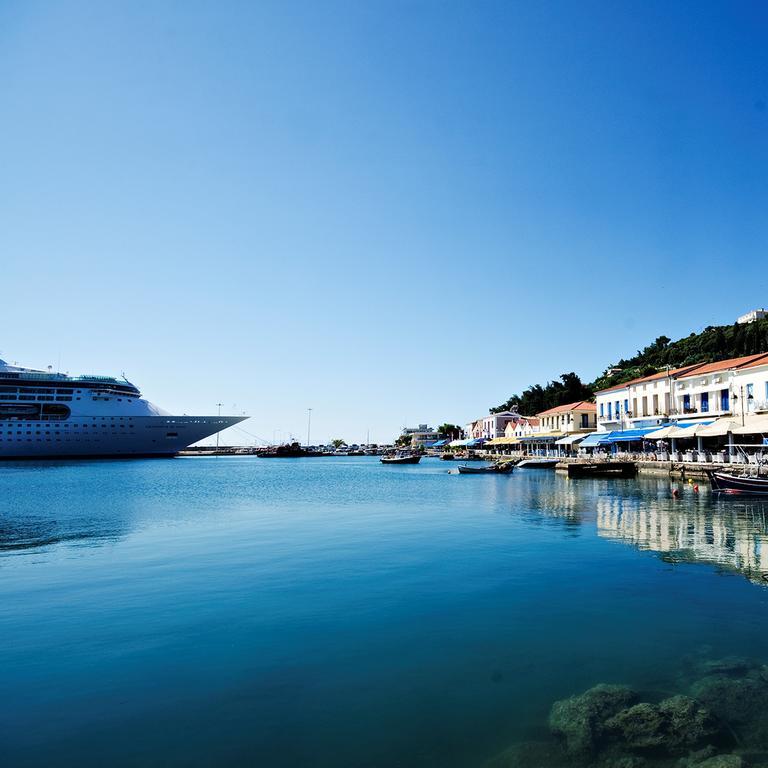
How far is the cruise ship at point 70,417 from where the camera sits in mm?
87188

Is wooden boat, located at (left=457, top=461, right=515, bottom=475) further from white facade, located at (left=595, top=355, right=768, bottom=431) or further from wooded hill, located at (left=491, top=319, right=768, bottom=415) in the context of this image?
wooded hill, located at (left=491, top=319, right=768, bottom=415)

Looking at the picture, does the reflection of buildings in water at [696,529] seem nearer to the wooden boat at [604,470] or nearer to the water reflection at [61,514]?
the wooden boat at [604,470]

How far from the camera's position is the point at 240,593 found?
518 inches

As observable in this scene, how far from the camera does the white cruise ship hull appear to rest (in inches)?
3430

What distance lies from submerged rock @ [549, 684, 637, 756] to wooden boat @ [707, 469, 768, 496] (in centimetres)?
2632

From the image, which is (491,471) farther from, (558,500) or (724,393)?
(558,500)

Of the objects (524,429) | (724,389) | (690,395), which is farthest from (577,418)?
(724,389)

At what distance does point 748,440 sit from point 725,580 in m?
36.3

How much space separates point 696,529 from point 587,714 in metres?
17.2

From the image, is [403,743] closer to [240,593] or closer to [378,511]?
[240,593]

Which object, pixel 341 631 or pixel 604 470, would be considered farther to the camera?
pixel 604 470

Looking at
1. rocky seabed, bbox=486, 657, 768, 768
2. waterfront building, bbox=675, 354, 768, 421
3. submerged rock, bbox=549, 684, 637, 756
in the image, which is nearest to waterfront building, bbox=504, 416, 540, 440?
waterfront building, bbox=675, 354, 768, 421

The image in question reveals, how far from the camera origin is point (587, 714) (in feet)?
23.3

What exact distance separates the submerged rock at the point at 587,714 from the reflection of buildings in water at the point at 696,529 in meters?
8.54
